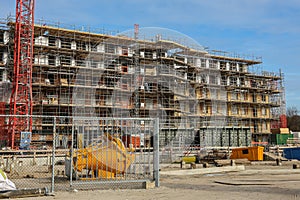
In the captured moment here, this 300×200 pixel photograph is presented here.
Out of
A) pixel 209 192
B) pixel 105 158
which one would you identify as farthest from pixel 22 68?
pixel 209 192

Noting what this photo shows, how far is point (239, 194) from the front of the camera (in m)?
9.20

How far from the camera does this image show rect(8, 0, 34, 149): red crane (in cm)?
3372

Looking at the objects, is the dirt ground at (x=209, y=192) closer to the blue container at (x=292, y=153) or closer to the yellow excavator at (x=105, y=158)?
the yellow excavator at (x=105, y=158)

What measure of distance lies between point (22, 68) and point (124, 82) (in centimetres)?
1084

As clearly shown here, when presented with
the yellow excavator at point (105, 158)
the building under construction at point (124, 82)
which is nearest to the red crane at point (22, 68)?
the building under construction at point (124, 82)

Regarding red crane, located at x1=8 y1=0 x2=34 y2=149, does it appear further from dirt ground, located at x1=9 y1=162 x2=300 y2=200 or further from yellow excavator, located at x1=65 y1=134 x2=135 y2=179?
dirt ground, located at x1=9 y1=162 x2=300 y2=200

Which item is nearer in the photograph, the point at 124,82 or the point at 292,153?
the point at 292,153

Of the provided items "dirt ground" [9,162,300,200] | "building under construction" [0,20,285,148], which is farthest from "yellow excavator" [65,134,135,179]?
Result: "building under construction" [0,20,285,148]

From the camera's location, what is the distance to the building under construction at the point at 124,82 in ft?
120

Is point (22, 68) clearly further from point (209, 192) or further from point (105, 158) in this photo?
point (209, 192)

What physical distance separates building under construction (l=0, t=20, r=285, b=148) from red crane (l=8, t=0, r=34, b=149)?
99 cm

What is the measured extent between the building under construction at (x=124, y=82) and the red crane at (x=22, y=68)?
0.99 m

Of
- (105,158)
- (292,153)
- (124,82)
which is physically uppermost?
(124,82)

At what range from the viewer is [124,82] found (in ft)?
132
